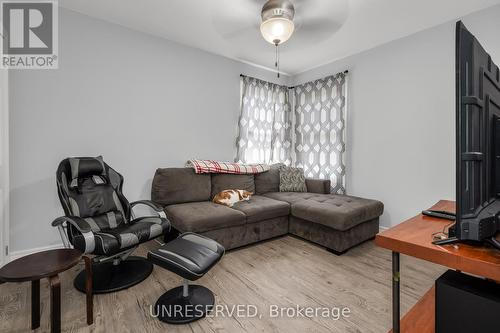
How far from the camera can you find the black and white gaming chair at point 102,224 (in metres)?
1.79

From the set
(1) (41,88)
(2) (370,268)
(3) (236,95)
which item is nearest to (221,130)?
(3) (236,95)

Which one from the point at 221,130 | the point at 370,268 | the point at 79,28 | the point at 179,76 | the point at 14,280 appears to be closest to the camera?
the point at 14,280

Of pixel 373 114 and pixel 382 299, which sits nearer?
pixel 382 299

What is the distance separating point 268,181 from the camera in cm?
381

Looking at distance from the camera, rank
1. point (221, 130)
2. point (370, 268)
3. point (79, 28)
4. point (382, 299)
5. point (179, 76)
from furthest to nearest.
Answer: point (221, 130)
point (179, 76)
point (79, 28)
point (370, 268)
point (382, 299)

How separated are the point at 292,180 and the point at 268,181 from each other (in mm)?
404

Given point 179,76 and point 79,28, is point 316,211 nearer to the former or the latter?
point 179,76

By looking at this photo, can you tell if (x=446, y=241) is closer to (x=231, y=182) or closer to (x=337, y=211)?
(x=337, y=211)

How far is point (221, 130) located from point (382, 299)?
2888 mm

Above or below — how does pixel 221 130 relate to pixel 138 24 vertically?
below

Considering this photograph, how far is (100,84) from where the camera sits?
2.71 metres

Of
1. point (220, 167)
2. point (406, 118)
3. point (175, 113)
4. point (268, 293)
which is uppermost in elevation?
point (175, 113)

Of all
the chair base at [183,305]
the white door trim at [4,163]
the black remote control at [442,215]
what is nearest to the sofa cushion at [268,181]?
the chair base at [183,305]

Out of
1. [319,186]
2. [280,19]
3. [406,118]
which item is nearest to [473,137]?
[280,19]
